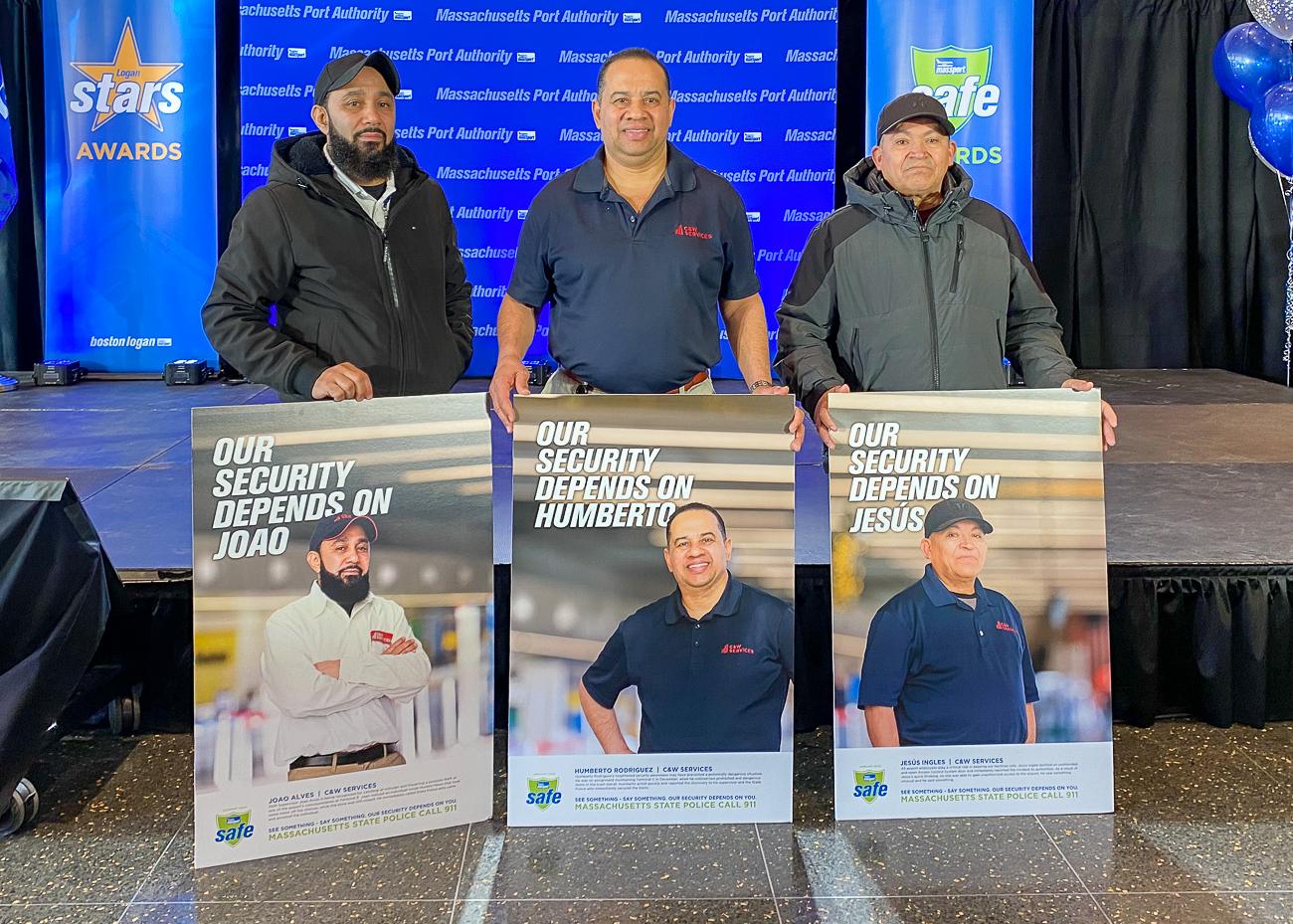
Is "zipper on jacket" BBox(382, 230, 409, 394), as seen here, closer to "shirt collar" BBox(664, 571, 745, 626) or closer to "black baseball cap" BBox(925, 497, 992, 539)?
"shirt collar" BBox(664, 571, 745, 626)

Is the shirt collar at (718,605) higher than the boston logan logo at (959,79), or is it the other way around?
the boston logan logo at (959,79)

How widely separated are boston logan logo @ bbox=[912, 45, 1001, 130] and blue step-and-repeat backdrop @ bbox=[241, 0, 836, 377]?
56 cm

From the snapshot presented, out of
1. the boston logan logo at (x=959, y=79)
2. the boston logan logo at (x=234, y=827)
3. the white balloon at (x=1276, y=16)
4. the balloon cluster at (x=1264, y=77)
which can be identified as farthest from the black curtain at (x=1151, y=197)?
the boston logan logo at (x=234, y=827)

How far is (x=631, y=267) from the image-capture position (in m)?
2.37

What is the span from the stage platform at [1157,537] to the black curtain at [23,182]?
2.78m

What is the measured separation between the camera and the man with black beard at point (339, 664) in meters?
1.96

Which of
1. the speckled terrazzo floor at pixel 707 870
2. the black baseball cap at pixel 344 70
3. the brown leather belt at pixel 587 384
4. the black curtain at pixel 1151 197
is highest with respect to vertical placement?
the black curtain at pixel 1151 197

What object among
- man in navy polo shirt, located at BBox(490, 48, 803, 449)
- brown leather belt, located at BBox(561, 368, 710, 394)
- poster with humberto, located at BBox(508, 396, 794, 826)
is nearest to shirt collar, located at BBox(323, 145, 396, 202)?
man in navy polo shirt, located at BBox(490, 48, 803, 449)

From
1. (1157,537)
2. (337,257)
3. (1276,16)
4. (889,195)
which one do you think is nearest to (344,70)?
(337,257)

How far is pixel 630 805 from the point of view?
80.9 inches

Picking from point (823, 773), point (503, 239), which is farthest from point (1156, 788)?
point (503, 239)

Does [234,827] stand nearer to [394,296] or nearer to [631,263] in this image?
[394,296]

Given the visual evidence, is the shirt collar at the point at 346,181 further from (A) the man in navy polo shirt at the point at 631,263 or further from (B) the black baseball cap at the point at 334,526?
(B) the black baseball cap at the point at 334,526

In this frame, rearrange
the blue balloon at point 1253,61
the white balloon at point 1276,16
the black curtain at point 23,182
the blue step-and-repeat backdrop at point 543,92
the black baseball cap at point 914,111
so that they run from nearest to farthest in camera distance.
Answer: the black baseball cap at point 914,111 → the white balloon at point 1276,16 → the blue balloon at point 1253,61 → the blue step-and-repeat backdrop at point 543,92 → the black curtain at point 23,182
